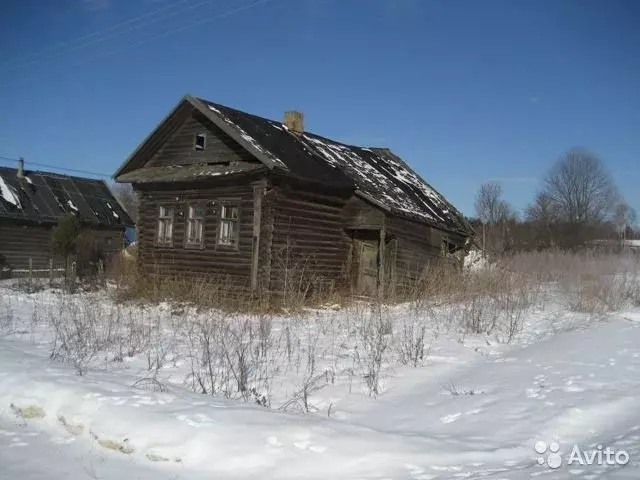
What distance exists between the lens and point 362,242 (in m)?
16.6

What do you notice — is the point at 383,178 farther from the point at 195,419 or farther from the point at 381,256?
the point at 195,419

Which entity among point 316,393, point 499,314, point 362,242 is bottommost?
point 316,393

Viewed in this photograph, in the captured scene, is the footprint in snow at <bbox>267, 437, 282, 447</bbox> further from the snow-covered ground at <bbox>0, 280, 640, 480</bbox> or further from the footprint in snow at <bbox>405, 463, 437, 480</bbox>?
the footprint in snow at <bbox>405, 463, 437, 480</bbox>

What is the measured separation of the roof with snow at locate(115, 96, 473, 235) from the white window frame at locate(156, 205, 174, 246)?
43.2 inches

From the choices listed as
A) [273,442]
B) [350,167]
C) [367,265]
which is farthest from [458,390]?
[350,167]

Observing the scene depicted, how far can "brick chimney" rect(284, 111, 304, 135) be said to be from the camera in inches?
722

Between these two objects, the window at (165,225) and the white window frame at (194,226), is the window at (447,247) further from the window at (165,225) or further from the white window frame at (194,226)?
the window at (165,225)

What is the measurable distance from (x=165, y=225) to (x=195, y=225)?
4.62ft

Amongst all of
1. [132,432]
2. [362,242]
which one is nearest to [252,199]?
[362,242]

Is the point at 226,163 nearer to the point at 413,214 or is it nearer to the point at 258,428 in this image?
the point at 413,214

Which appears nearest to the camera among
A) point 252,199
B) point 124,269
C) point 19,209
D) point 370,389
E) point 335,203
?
point 370,389

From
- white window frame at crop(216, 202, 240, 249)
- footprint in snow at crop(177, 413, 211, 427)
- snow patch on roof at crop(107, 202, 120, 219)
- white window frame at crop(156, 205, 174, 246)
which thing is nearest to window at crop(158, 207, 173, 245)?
white window frame at crop(156, 205, 174, 246)

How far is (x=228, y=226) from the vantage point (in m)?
14.9

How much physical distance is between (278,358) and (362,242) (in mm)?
9531
